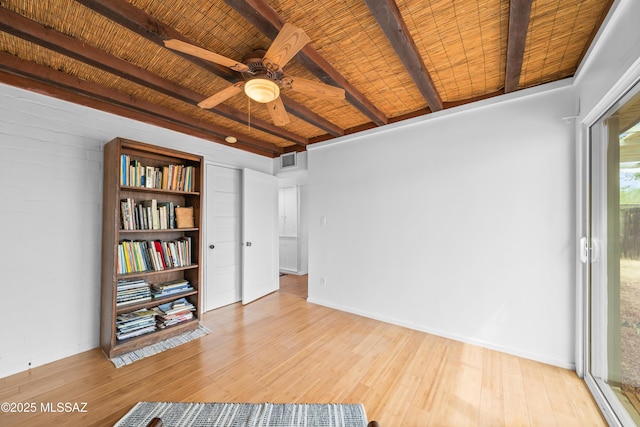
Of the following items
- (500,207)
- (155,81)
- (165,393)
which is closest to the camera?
(165,393)

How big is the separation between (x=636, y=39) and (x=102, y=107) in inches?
162

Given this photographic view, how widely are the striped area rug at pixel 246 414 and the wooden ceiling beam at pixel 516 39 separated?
2.64 meters

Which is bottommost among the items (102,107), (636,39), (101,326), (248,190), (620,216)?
(101,326)

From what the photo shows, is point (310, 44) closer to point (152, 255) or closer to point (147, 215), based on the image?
point (147, 215)

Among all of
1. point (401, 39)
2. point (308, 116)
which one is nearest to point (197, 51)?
point (401, 39)

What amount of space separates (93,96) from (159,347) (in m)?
2.55

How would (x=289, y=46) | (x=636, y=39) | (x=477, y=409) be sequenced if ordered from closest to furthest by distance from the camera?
(x=636, y=39)
(x=289, y=46)
(x=477, y=409)

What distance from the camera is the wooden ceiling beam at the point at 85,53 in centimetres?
152

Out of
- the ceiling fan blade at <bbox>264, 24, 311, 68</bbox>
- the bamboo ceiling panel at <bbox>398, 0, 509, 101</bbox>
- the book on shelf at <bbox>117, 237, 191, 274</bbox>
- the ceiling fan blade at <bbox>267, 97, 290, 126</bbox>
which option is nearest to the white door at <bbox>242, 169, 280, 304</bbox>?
the book on shelf at <bbox>117, 237, 191, 274</bbox>

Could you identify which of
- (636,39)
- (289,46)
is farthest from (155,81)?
(636,39)

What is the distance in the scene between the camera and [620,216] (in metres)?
1.57

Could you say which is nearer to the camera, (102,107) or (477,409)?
(477,409)

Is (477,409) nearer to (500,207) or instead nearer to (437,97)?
(500,207)

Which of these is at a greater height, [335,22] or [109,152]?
[335,22]
